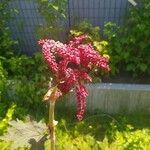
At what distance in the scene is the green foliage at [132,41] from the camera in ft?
18.0

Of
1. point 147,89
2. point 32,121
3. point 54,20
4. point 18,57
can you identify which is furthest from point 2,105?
point 147,89

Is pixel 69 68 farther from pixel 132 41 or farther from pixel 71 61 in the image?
pixel 132 41

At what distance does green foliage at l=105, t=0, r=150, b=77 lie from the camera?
550 centimetres

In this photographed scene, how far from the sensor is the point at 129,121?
539 cm

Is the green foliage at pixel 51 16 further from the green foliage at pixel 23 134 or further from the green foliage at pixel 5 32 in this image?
the green foliage at pixel 23 134

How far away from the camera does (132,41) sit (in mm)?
5488

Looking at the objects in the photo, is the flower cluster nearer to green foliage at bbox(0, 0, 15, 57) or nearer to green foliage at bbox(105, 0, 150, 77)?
green foliage at bbox(105, 0, 150, 77)

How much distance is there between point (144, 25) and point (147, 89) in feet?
2.47

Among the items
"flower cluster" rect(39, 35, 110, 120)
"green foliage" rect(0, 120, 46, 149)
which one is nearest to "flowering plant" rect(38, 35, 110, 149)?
"flower cluster" rect(39, 35, 110, 120)

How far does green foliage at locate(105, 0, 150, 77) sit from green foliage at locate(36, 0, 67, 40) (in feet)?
1.94

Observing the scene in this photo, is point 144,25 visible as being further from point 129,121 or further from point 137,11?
point 129,121

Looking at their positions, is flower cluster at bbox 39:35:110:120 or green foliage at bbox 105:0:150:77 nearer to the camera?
flower cluster at bbox 39:35:110:120

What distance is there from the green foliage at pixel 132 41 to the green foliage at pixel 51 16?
1.94ft

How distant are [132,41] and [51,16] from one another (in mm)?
1012
